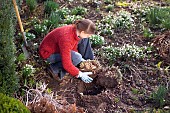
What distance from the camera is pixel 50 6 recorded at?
673 cm

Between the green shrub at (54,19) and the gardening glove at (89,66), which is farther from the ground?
the green shrub at (54,19)

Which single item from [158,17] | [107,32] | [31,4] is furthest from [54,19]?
[158,17]

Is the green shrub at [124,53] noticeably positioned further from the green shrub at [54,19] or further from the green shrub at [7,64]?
the green shrub at [7,64]

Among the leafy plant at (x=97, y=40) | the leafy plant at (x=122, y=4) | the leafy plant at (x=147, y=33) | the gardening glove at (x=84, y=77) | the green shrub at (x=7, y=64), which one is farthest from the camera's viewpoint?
the leafy plant at (x=122, y=4)

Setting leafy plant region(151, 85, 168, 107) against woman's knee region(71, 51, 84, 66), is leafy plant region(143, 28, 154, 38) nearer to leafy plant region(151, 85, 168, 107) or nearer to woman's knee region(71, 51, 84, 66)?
woman's knee region(71, 51, 84, 66)

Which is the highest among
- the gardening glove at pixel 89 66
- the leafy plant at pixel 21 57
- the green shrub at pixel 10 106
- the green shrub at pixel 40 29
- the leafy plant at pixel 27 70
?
the green shrub at pixel 10 106

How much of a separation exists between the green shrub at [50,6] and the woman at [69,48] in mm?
1496

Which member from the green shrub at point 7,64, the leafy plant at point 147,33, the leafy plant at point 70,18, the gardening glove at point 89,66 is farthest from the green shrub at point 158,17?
the green shrub at point 7,64

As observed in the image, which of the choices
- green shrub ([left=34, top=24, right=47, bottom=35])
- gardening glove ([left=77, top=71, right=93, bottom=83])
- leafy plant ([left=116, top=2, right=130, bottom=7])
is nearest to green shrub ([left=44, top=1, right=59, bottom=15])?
green shrub ([left=34, top=24, right=47, bottom=35])

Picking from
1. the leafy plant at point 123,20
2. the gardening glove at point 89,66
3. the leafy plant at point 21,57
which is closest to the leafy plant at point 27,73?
the leafy plant at point 21,57

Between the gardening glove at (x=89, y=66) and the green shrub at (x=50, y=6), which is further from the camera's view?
the green shrub at (x=50, y=6)

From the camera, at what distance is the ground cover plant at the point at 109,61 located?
4824 millimetres

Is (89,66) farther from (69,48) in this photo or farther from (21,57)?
(21,57)

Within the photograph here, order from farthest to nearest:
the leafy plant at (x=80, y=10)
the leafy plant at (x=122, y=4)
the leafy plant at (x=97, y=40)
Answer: the leafy plant at (x=122, y=4)
the leafy plant at (x=80, y=10)
the leafy plant at (x=97, y=40)
